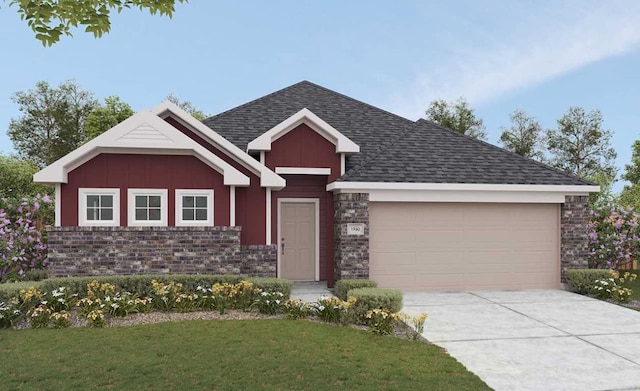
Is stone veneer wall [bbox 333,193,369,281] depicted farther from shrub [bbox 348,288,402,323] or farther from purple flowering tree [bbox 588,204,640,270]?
purple flowering tree [bbox 588,204,640,270]

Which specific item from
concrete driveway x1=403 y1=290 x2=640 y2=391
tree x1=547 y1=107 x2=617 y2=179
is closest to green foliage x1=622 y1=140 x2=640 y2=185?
tree x1=547 y1=107 x2=617 y2=179

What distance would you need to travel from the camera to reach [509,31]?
2258 cm

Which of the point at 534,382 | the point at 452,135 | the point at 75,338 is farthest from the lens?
the point at 452,135

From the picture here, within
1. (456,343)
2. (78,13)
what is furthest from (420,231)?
(78,13)

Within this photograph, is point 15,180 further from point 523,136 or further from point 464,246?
point 523,136

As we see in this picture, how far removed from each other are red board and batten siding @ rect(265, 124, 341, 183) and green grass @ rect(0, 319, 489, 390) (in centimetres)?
583

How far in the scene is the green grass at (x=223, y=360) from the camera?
6.24m

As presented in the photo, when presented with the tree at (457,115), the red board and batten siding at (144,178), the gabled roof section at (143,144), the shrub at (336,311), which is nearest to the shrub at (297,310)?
the shrub at (336,311)

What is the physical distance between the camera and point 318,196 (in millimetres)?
15023

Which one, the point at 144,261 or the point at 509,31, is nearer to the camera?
the point at 144,261

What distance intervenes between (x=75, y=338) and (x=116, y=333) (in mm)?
635

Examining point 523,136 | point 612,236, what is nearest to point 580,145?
point 523,136

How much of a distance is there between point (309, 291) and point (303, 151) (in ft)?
12.8

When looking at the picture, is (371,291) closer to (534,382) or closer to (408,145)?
(534,382)
